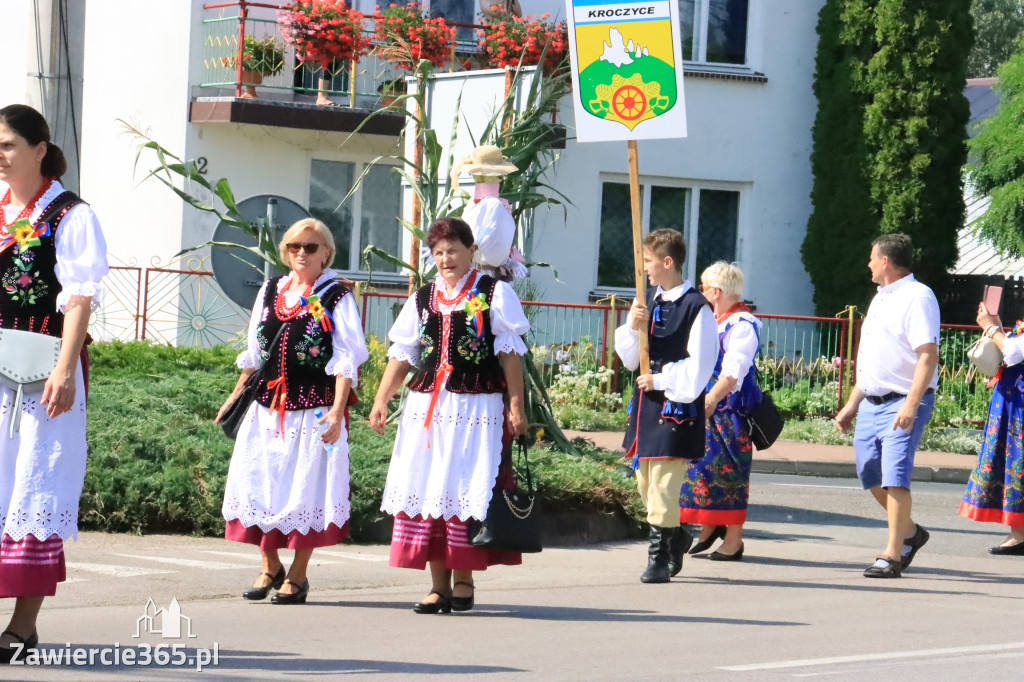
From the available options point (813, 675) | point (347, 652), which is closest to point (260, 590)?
point (347, 652)

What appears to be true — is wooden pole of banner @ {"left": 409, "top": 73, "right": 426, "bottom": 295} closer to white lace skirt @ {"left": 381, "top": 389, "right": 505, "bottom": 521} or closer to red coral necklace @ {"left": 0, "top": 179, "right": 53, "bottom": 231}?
white lace skirt @ {"left": 381, "top": 389, "right": 505, "bottom": 521}

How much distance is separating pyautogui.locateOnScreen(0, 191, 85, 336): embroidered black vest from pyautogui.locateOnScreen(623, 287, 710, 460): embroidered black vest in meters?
3.60

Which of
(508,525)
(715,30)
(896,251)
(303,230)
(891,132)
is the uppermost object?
(715,30)

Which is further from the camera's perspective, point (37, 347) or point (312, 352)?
point (312, 352)

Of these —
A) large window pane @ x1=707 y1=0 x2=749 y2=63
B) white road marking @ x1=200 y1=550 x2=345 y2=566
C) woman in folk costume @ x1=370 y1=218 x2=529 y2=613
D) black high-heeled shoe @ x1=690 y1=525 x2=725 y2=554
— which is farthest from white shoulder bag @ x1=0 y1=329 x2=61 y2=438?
large window pane @ x1=707 y1=0 x2=749 y2=63

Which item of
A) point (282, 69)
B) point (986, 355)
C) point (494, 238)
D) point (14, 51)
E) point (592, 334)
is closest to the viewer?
point (494, 238)

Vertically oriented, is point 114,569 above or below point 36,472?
below

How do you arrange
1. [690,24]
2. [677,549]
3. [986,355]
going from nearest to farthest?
[677,549]
[986,355]
[690,24]

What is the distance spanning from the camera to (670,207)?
22.6 m

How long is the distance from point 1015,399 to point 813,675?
15.9ft

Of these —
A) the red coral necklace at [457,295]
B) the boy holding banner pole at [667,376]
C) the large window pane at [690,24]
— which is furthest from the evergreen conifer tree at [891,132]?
the red coral necklace at [457,295]

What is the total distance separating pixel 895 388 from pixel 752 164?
1369 centimetres

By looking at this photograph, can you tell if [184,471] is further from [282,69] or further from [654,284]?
[282,69]

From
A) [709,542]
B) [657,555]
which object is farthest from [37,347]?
[709,542]
